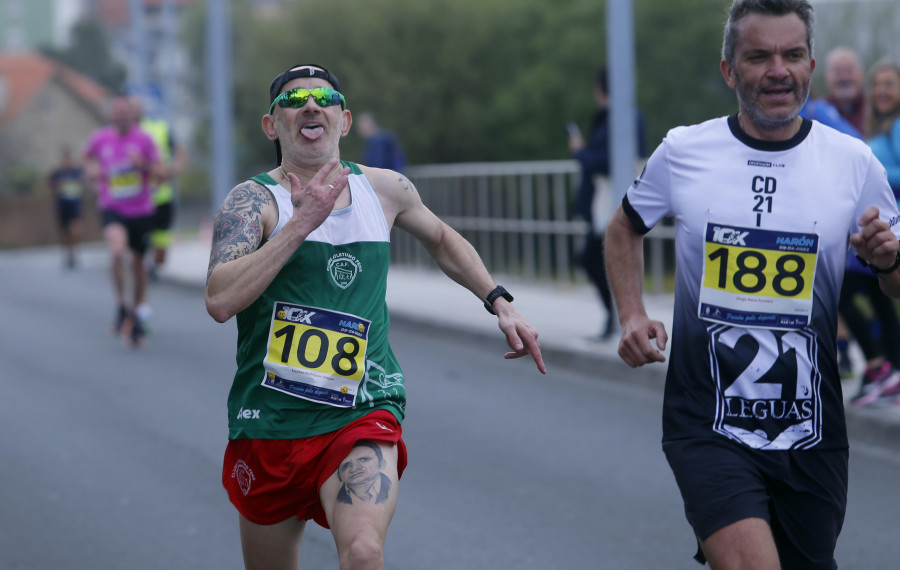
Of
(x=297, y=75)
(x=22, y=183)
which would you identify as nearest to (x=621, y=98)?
(x=297, y=75)

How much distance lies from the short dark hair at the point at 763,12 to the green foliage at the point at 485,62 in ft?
145

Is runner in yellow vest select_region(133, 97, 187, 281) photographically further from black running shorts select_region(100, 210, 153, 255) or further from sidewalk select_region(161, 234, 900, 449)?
black running shorts select_region(100, 210, 153, 255)

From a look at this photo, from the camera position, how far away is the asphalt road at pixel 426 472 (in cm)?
550

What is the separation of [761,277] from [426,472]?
3753mm

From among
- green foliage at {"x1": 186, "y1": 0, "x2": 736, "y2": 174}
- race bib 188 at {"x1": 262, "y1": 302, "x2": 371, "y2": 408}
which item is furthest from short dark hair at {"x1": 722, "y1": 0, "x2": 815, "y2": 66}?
green foliage at {"x1": 186, "y1": 0, "x2": 736, "y2": 174}

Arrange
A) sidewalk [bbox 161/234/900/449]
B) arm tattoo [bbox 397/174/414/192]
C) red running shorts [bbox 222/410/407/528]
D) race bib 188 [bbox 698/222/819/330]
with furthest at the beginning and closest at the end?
sidewalk [bbox 161/234/900/449], arm tattoo [bbox 397/174/414/192], red running shorts [bbox 222/410/407/528], race bib 188 [bbox 698/222/819/330]

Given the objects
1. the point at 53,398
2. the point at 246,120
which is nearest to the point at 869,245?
the point at 53,398

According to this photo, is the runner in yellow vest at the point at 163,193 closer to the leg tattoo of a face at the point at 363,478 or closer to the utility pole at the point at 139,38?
the leg tattoo of a face at the point at 363,478

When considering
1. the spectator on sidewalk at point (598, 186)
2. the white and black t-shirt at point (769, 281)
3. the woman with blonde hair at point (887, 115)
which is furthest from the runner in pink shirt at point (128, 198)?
the white and black t-shirt at point (769, 281)

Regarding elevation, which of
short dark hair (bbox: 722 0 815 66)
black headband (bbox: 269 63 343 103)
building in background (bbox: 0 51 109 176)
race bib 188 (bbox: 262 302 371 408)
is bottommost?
building in background (bbox: 0 51 109 176)

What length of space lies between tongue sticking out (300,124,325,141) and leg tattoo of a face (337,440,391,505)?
90cm

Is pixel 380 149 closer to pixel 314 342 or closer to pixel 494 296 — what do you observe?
pixel 494 296

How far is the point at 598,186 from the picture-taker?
1095cm

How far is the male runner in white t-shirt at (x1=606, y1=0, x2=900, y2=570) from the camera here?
11.0 feet
